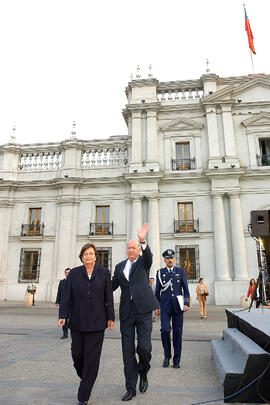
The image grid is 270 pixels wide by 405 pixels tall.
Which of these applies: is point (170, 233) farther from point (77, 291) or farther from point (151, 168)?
point (77, 291)

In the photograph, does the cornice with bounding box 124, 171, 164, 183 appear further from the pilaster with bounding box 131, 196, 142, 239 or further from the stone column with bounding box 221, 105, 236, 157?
the stone column with bounding box 221, 105, 236, 157

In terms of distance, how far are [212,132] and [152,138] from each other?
3993 millimetres

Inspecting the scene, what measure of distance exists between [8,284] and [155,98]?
16088 millimetres

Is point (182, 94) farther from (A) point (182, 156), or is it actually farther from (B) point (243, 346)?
(B) point (243, 346)

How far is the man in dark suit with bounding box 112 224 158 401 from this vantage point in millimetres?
3984

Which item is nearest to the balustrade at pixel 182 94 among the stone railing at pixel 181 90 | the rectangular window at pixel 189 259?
the stone railing at pixel 181 90

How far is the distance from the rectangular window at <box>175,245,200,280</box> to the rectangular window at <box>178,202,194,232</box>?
46.3 inches

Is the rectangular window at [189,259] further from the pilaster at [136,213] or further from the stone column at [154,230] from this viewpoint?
the pilaster at [136,213]

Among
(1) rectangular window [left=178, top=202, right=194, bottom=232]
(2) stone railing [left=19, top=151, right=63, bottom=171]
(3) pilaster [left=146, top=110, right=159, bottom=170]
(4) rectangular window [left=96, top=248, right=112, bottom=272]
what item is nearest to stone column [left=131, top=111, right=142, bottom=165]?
(3) pilaster [left=146, top=110, right=159, bottom=170]

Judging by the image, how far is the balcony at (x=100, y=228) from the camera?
2050 cm

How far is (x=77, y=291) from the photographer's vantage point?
3.74 meters

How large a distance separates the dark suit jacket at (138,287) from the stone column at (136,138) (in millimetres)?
16800

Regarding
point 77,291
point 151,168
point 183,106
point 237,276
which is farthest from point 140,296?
point 183,106

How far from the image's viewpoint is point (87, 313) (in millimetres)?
3627
